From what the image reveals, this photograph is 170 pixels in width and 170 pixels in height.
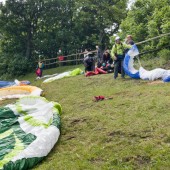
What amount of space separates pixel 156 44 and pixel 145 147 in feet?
31.4

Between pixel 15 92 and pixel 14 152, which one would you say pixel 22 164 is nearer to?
pixel 14 152

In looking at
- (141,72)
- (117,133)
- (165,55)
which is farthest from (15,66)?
(117,133)

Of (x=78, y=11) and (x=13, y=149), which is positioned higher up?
(x=78, y=11)

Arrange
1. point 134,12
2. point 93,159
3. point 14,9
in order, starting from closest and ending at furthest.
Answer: point 93,159 → point 134,12 → point 14,9

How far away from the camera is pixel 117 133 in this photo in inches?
202

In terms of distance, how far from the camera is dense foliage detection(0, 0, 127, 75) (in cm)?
2558

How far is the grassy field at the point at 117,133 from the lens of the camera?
13.7ft

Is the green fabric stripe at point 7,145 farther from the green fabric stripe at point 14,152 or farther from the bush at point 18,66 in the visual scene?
the bush at point 18,66

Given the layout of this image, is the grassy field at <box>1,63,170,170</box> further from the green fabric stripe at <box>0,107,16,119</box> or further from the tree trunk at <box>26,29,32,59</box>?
the tree trunk at <box>26,29,32,59</box>

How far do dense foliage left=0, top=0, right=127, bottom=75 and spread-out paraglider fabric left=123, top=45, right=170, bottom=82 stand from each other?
48.2 feet

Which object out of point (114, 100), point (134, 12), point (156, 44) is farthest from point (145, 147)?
point (134, 12)

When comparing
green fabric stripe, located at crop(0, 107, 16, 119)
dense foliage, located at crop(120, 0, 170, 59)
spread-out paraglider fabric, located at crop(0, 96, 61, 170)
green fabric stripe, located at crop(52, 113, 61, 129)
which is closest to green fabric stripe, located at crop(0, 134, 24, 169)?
spread-out paraglider fabric, located at crop(0, 96, 61, 170)

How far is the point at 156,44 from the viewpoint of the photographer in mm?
13320

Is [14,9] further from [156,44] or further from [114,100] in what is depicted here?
[114,100]
